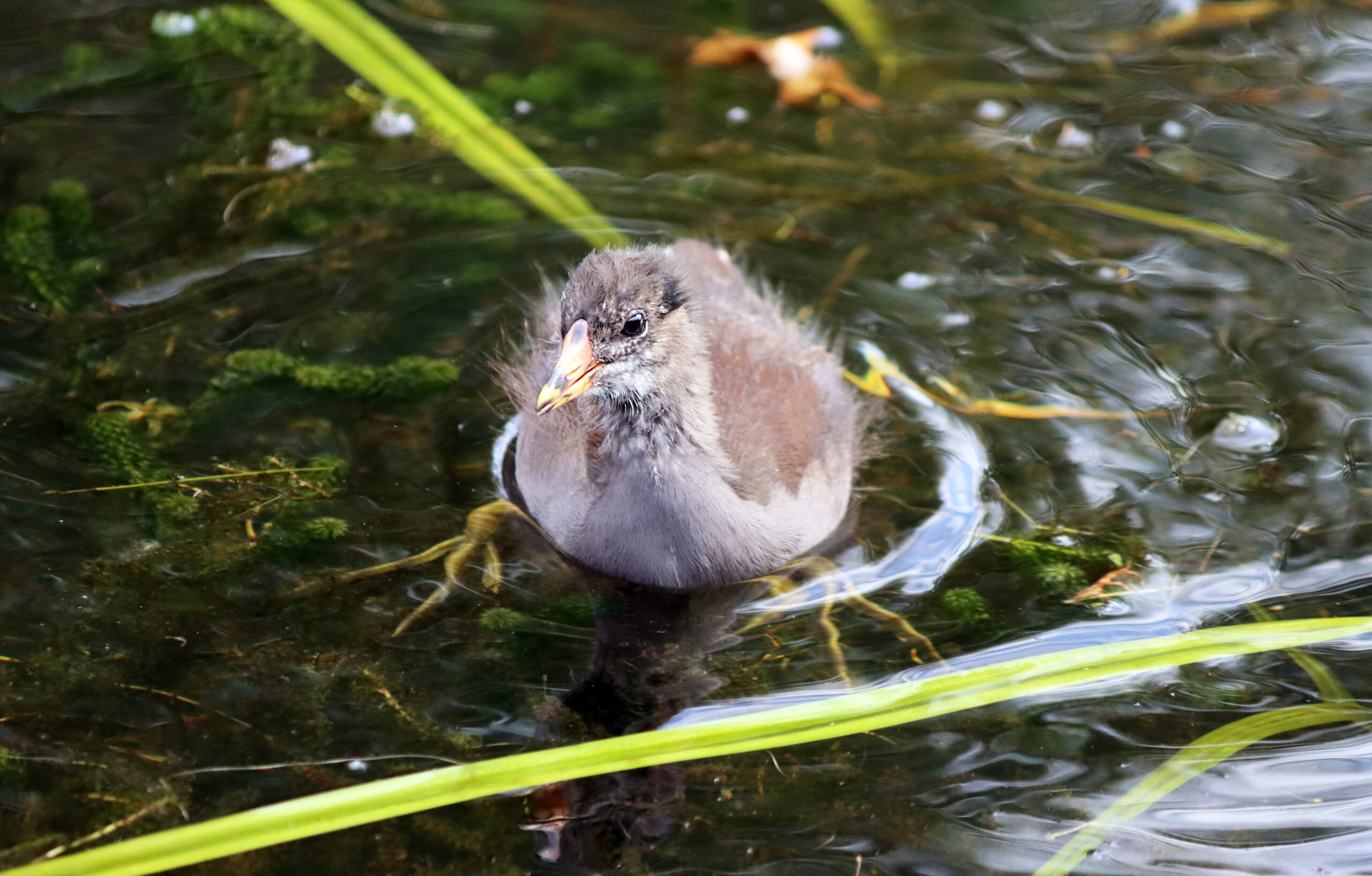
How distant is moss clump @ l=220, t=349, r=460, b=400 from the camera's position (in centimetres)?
415

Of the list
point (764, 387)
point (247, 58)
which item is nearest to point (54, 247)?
point (247, 58)

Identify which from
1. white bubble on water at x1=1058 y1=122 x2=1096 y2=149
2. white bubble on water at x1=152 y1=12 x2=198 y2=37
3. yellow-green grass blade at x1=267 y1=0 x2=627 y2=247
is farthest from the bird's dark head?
white bubble on water at x1=152 y1=12 x2=198 y2=37

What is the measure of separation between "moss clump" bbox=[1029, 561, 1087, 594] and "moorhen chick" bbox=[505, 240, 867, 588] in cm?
62

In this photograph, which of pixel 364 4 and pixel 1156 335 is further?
pixel 364 4

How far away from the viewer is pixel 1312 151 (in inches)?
216

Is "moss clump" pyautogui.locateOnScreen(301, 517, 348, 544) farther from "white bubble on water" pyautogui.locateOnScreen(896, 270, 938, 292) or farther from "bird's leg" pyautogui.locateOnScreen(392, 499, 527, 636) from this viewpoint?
"white bubble on water" pyautogui.locateOnScreen(896, 270, 938, 292)

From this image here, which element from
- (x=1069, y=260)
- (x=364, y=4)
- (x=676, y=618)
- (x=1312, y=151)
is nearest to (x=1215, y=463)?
(x=1069, y=260)

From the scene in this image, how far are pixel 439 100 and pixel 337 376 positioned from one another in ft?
4.01

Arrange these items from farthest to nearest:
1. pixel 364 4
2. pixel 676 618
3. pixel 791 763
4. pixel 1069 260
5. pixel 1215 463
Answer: pixel 364 4, pixel 1069 260, pixel 1215 463, pixel 676 618, pixel 791 763

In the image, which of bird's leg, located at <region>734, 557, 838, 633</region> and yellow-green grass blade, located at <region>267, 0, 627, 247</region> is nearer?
bird's leg, located at <region>734, 557, 838, 633</region>

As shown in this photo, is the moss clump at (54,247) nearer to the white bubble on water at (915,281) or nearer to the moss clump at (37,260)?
the moss clump at (37,260)

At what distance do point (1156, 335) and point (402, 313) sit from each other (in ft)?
8.44

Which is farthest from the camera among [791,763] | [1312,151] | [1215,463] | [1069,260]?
[1312,151]

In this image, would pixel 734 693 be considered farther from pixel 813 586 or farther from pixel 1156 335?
pixel 1156 335
